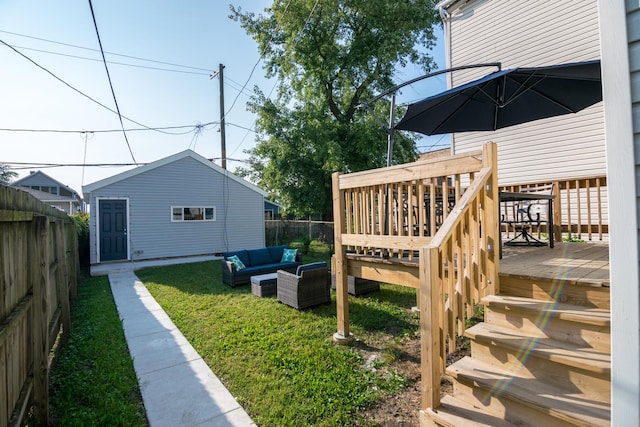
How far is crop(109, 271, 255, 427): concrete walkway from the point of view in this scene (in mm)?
2605

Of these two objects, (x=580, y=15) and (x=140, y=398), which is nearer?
(x=140, y=398)

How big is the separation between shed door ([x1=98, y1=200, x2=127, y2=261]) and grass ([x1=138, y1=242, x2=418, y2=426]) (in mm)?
5072

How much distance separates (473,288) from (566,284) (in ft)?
2.23

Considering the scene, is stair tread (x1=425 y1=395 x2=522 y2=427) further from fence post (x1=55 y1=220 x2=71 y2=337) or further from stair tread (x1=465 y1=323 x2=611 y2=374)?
fence post (x1=55 y1=220 x2=71 y2=337)

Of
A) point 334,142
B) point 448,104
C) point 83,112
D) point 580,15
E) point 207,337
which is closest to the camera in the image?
point 207,337

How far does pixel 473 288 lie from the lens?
254cm

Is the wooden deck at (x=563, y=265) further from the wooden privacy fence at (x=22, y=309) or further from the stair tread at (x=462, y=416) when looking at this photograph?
the wooden privacy fence at (x=22, y=309)

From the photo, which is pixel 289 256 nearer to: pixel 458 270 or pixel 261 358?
pixel 261 358

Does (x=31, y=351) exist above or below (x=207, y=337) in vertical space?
above

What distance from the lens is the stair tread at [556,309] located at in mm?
2045

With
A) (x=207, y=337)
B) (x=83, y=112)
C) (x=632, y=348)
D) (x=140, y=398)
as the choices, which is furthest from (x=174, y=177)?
(x=632, y=348)

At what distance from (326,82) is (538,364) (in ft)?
47.0

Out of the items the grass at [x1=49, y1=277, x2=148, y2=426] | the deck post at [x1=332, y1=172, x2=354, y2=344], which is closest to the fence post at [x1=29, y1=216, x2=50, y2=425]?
the grass at [x1=49, y1=277, x2=148, y2=426]

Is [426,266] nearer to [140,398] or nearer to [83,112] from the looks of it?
[140,398]
